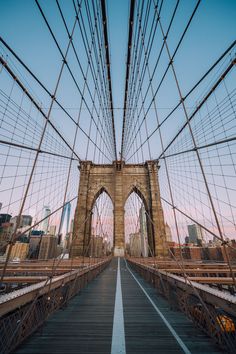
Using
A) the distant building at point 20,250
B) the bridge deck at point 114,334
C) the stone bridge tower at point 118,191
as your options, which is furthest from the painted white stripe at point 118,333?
the distant building at point 20,250

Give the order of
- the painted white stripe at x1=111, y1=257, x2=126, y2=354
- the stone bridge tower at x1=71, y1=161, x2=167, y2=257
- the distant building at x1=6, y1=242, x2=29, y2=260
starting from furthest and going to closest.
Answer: the distant building at x1=6, y1=242, x2=29, y2=260, the stone bridge tower at x1=71, y1=161, x2=167, y2=257, the painted white stripe at x1=111, y1=257, x2=126, y2=354

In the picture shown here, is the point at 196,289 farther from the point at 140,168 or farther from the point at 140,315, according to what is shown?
the point at 140,168

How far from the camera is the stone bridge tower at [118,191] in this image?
2067 cm

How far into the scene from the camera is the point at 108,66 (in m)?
9.48

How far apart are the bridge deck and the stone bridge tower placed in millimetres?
18198

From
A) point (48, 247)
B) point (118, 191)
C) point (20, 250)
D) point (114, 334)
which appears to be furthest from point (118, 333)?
point (48, 247)

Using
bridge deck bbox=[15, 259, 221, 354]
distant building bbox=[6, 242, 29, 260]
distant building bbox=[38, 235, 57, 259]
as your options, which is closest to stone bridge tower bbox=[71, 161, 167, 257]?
distant building bbox=[6, 242, 29, 260]

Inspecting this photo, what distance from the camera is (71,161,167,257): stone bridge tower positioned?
2067 cm

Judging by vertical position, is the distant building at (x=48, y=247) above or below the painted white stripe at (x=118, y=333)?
above

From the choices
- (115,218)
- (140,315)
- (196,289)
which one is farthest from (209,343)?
(115,218)

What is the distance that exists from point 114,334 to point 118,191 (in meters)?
21.3

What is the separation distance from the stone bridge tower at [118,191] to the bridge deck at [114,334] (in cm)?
1820

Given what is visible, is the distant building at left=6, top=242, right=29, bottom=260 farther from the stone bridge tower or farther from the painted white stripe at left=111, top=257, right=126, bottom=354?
the painted white stripe at left=111, top=257, right=126, bottom=354

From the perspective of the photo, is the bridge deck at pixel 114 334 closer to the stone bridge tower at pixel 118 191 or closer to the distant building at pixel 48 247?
the stone bridge tower at pixel 118 191
